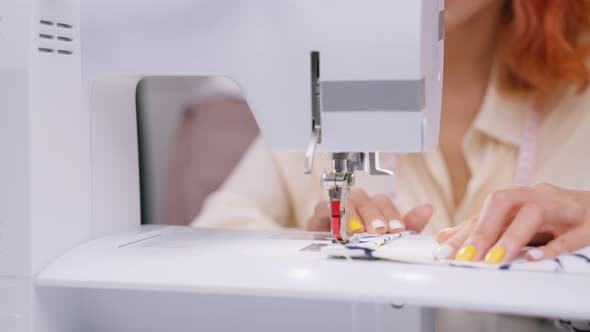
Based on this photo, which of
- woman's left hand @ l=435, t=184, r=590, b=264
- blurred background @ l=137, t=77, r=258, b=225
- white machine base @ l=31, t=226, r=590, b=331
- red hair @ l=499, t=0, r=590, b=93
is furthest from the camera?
blurred background @ l=137, t=77, r=258, b=225

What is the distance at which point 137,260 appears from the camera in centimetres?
92

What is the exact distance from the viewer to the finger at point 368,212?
3.52ft

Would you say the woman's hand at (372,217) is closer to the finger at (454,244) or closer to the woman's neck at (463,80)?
the finger at (454,244)

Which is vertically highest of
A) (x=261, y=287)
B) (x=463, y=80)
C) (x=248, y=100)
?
(x=463, y=80)

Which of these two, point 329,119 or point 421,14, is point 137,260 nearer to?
point 329,119

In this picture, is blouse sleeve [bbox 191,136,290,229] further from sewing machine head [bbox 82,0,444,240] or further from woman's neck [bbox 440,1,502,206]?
sewing machine head [bbox 82,0,444,240]

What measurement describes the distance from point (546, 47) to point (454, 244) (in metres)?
0.97

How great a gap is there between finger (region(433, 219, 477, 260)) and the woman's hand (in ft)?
0.60

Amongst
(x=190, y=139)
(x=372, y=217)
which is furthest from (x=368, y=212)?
(x=190, y=139)

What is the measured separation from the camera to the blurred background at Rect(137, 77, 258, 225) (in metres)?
2.46

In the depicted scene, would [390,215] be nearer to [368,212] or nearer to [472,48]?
[368,212]

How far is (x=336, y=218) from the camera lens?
958 millimetres

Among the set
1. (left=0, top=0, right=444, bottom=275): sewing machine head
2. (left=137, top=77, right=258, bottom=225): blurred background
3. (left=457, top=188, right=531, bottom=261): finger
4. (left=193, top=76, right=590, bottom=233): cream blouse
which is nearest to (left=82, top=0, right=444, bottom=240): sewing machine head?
(left=0, top=0, right=444, bottom=275): sewing machine head

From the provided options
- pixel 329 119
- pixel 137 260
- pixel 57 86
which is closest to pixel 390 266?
pixel 329 119
